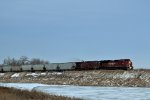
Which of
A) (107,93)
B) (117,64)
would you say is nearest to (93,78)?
(117,64)

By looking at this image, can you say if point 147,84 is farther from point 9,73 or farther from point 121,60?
point 9,73

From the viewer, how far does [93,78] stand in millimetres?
64750

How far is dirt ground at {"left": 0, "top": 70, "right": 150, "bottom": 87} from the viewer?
5567 cm

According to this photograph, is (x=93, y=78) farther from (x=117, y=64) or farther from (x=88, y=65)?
(x=88, y=65)

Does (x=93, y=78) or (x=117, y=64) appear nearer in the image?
(x=93, y=78)

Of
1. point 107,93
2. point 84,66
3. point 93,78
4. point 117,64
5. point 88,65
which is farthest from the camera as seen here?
point 84,66

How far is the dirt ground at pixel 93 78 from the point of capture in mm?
55675

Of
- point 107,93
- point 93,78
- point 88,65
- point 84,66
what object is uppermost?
point 88,65

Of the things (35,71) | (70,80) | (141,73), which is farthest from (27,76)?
(141,73)

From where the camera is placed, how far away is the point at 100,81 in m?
61.7

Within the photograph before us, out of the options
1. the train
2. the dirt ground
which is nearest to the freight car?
the train

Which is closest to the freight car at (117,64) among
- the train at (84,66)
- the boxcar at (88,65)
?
the train at (84,66)

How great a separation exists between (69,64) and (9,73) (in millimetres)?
20604

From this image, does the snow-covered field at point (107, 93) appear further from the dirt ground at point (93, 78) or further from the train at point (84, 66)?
the train at point (84, 66)
